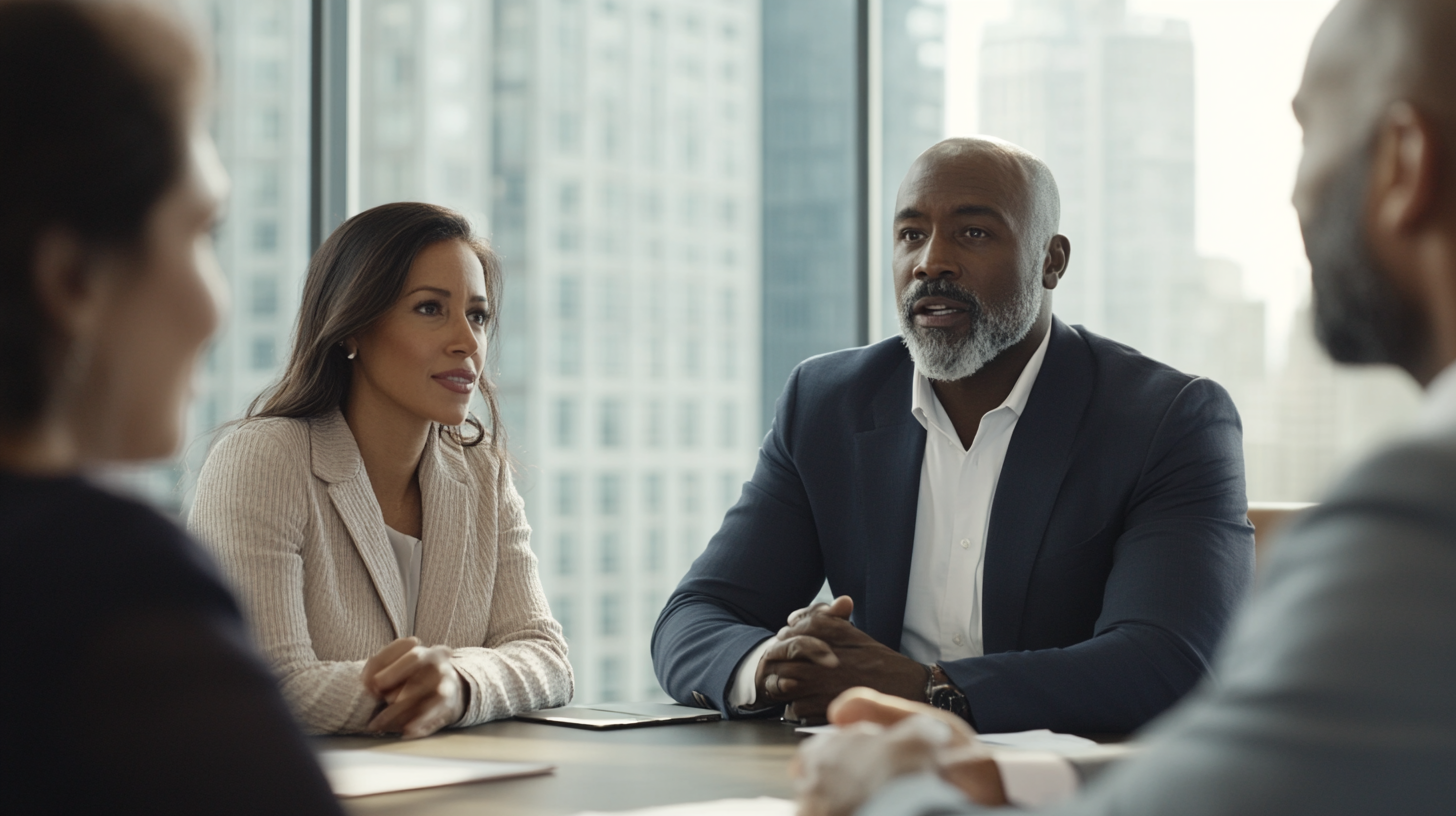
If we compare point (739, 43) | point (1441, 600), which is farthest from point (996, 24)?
point (1441, 600)

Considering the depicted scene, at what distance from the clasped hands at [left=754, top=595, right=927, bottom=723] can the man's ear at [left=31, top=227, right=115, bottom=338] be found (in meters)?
1.39

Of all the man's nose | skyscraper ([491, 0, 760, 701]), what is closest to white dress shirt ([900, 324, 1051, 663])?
the man's nose

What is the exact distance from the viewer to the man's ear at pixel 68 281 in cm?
73

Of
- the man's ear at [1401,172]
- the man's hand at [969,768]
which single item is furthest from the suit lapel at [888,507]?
the man's ear at [1401,172]

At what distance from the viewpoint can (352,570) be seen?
2.28 metres

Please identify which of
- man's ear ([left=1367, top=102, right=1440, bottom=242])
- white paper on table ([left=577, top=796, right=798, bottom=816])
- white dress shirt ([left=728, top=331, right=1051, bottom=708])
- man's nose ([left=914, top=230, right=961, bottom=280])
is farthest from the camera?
man's nose ([left=914, top=230, right=961, bottom=280])

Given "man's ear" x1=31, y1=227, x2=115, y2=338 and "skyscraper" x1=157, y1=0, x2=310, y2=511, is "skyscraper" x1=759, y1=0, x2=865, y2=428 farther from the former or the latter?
"man's ear" x1=31, y1=227, x2=115, y2=338

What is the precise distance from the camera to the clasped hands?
1976 mm

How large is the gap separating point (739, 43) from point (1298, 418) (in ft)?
7.20

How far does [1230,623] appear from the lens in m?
2.14

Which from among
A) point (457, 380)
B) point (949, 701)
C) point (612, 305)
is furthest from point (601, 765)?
point (612, 305)

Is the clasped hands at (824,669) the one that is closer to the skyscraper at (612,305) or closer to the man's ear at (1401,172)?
the man's ear at (1401,172)

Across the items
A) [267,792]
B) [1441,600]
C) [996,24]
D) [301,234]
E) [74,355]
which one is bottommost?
[267,792]

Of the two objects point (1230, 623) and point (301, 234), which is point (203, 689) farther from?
point (301, 234)
